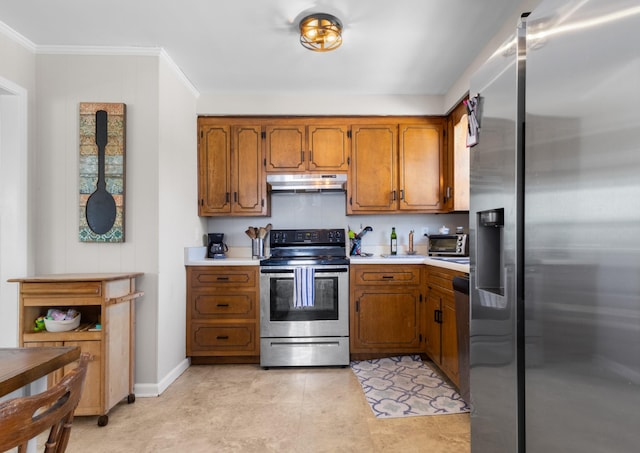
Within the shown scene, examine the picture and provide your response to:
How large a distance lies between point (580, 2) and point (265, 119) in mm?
3105

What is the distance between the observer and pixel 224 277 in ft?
11.0

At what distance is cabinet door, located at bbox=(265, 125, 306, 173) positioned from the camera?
367cm

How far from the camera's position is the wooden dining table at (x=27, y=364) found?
2.70 ft

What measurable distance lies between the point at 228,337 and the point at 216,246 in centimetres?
92

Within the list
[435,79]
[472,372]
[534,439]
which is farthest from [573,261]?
[435,79]

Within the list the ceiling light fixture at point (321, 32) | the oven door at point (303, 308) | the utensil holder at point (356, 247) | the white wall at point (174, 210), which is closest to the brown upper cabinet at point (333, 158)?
the white wall at point (174, 210)

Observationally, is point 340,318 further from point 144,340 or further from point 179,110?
point 179,110

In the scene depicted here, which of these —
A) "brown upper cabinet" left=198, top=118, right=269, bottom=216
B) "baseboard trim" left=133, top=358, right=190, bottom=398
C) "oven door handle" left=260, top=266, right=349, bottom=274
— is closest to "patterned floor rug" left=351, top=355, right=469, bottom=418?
"oven door handle" left=260, top=266, right=349, bottom=274

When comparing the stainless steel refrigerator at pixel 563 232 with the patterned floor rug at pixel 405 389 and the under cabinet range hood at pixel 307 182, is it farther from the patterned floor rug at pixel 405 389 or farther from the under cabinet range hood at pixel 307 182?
the under cabinet range hood at pixel 307 182

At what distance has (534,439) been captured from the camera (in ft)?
3.43

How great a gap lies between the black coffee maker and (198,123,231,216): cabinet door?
285mm

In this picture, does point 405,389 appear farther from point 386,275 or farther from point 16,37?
point 16,37

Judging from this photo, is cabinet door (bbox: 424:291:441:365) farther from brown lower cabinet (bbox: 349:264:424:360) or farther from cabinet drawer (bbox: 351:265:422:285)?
cabinet drawer (bbox: 351:265:422:285)

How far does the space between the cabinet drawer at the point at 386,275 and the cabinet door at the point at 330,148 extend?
1.02 metres
